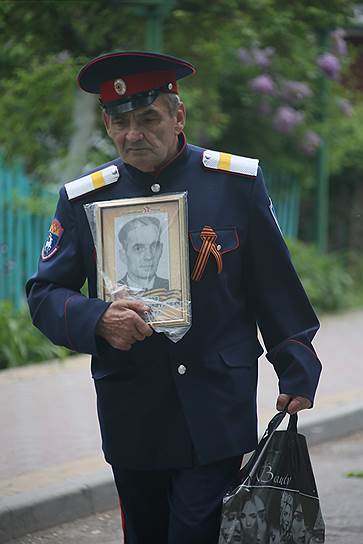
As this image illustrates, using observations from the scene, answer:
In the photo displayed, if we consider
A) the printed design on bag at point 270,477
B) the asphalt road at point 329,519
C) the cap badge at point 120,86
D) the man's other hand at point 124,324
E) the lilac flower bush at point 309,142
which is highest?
the lilac flower bush at point 309,142

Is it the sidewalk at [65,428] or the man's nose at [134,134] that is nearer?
the man's nose at [134,134]

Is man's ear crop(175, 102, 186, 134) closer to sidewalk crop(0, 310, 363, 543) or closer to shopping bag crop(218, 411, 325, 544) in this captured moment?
shopping bag crop(218, 411, 325, 544)

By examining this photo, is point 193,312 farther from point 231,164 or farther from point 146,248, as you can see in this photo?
point 231,164

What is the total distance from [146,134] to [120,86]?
0.52ft

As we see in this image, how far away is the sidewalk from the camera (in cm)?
539

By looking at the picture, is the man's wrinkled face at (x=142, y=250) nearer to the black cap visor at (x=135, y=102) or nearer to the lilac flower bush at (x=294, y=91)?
the black cap visor at (x=135, y=102)

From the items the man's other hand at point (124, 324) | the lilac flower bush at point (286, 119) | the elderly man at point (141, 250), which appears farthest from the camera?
the lilac flower bush at point (286, 119)

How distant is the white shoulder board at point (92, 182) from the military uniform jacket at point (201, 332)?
0.7 inches

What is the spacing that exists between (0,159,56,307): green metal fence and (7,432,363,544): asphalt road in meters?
4.06

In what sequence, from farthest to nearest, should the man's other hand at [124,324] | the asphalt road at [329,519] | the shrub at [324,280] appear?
the shrub at [324,280] → the asphalt road at [329,519] → the man's other hand at [124,324]

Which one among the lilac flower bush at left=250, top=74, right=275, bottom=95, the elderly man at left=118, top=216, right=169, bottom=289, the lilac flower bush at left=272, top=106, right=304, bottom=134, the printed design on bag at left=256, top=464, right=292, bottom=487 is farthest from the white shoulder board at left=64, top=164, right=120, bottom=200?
the lilac flower bush at left=272, top=106, right=304, bottom=134

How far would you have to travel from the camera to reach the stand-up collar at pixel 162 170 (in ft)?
10.9

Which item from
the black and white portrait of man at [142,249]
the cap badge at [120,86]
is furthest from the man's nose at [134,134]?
the black and white portrait of man at [142,249]

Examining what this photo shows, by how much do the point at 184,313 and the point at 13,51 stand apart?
728 centimetres
